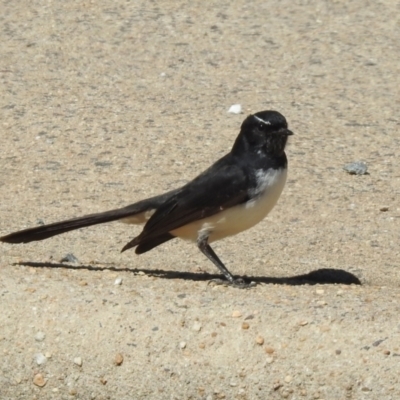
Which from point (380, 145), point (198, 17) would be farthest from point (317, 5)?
point (380, 145)

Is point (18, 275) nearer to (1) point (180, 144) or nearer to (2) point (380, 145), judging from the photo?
(1) point (180, 144)

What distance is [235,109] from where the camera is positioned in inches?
420

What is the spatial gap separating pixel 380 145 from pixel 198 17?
11.5 feet

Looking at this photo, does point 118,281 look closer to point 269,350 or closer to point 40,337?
point 40,337

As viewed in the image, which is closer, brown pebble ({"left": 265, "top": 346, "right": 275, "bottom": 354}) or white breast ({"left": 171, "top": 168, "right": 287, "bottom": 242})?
brown pebble ({"left": 265, "top": 346, "right": 275, "bottom": 354})

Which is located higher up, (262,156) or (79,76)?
(262,156)

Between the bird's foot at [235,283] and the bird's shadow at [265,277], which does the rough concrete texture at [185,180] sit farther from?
the bird's foot at [235,283]

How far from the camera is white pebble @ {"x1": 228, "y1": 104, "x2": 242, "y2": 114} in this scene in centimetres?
1062

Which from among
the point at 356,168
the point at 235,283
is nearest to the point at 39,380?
the point at 235,283

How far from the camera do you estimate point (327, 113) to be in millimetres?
10641

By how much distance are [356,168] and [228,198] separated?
112 inches

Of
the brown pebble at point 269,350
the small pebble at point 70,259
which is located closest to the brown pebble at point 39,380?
the brown pebble at point 269,350

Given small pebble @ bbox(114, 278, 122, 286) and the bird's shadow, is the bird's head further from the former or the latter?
small pebble @ bbox(114, 278, 122, 286)

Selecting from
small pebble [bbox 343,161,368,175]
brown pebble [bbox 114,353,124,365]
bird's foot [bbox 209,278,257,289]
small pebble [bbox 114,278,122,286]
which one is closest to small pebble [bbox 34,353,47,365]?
brown pebble [bbox 114,353,124,365]
